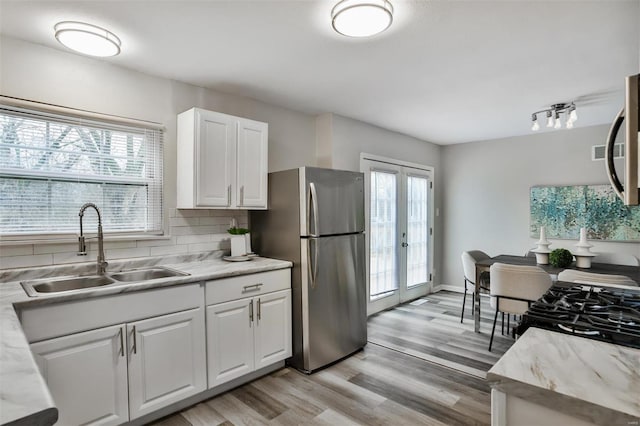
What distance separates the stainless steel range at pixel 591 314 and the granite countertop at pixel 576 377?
0.16 feet

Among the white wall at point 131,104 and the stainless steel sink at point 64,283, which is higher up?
the white wall at point 131,104

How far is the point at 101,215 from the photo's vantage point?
2.54 meters

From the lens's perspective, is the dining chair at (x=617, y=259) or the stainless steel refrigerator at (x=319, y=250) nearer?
the stainless steel refrigerator at (x=319, y=250)

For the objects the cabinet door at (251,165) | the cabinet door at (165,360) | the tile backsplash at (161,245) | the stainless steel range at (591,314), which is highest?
the cabinet door at (251,165)

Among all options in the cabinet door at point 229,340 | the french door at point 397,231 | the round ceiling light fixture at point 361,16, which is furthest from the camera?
the french door at point 397,231

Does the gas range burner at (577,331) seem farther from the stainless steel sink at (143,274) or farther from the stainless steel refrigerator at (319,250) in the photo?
the stainless steel sink at (143,274)

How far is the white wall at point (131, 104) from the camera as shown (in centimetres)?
221

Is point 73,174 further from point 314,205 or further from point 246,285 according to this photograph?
point 314,205

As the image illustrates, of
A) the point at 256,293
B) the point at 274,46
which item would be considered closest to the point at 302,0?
the point at 274,46

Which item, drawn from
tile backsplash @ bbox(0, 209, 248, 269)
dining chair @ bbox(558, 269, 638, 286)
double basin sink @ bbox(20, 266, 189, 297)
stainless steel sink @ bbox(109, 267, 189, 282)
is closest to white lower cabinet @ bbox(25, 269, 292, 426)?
double basin sink @ bbox(20, 266, 189, 297)

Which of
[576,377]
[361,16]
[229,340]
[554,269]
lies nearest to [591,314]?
[576,377]

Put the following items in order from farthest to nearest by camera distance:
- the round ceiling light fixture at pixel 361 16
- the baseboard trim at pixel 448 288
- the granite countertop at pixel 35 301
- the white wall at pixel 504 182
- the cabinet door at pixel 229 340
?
the baseboard trim at pixel 448 288
the white wall at pixel 504 182
the cabinet door at pixel 229 340
the round ceiling light fixture at pixel 361 16
the granite countertop at pixel 35 301

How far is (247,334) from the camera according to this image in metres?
2.66

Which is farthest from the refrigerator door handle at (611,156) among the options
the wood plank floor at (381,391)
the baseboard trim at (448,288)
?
Result: the baseboard trim at (448,288)
